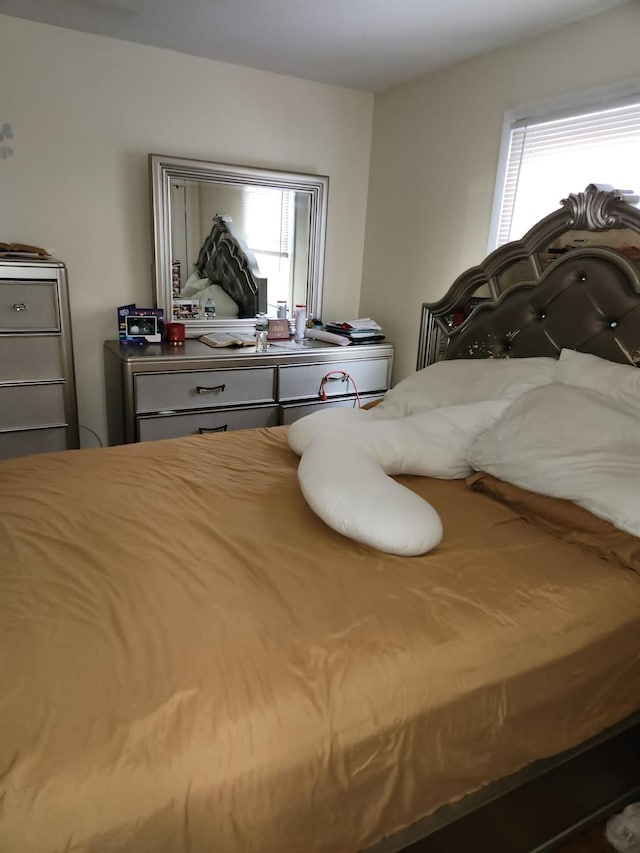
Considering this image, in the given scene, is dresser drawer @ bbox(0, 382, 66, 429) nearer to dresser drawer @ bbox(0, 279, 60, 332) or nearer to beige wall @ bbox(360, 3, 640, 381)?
dresser drawer @ bbox(0, 279, 60, 332)

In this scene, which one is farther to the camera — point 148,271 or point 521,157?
point 148,271

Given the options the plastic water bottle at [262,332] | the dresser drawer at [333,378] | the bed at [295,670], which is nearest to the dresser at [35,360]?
the bed at [295,670]

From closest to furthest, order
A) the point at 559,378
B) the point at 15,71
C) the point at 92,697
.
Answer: the point at 92,697
the point at 559,378
the point at 15,71

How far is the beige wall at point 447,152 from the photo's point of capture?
2.19 meters

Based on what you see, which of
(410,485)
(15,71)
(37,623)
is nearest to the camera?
(37,623)

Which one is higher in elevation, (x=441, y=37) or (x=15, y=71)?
(x=441, y=37)

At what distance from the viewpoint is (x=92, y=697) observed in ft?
2.84

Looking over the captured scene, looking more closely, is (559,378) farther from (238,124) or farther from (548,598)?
(238,124)

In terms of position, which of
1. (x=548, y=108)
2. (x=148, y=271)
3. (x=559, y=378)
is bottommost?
(x=559, y=378)

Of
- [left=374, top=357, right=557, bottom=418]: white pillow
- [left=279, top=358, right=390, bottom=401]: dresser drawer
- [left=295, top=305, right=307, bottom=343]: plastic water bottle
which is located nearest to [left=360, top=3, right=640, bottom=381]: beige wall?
[left=279, top=358, right=390, bottom=401]: dresser drawer

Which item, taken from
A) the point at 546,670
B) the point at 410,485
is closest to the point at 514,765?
the point at 546,670

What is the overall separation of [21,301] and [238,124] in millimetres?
1505

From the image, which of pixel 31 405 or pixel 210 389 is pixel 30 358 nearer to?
pixel 31 405

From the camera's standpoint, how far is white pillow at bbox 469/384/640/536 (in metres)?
1.40
